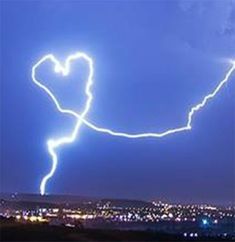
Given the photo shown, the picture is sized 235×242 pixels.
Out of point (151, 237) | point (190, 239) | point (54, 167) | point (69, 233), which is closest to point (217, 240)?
point (190, 239)

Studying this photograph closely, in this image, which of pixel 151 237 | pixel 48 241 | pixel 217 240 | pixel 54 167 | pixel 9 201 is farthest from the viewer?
pixel 9 201

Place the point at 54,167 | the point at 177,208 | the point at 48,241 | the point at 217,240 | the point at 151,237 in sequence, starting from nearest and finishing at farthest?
the point at 48,241 → the point at 54,167 → the point at 151,237 → the point at 217,240 → the point at 177,208

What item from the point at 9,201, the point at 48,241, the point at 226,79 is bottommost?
the point at 48,241

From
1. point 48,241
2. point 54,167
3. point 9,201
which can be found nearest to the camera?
point 48,241

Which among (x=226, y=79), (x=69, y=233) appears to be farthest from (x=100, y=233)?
(x=226, y=79)

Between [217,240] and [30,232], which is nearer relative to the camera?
[30,232]

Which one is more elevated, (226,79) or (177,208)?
(177,208)

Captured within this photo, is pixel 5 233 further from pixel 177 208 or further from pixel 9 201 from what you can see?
pixel 177 208

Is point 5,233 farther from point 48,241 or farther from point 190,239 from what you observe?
point 190,239

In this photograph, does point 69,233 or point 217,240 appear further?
point 217,240
